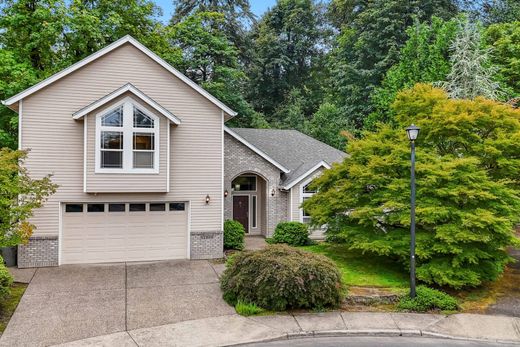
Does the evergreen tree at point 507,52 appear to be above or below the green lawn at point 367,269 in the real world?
above

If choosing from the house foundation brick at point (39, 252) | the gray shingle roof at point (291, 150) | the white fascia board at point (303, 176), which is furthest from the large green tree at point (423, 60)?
the house foundation brick at point (39, 252)

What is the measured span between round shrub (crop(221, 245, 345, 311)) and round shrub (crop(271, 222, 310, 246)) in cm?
634

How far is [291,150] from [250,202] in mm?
3832

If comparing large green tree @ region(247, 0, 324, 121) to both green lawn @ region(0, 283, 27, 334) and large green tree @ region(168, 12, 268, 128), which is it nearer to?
large green tree @ region(168, 12, 268, 128)

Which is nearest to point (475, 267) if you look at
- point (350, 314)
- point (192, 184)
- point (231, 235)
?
point (350, 314)

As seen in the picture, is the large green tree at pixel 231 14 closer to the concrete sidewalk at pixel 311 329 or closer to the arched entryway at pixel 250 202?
the arched entryway at pixel 250 202

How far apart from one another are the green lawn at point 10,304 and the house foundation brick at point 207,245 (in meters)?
5.50

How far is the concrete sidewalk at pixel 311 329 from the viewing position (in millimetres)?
7680

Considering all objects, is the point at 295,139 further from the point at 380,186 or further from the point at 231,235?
the point at 380,186

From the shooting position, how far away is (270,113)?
39.2 meters

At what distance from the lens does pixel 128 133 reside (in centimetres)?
1279

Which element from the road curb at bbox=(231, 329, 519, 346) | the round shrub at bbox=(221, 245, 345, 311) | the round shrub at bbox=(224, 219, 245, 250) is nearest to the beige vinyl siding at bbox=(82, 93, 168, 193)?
the round shrub at bbox=(224, 219, 245, 250)

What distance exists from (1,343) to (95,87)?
8.84 metres

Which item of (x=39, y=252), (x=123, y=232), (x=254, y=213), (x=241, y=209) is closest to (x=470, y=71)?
(x=254, y=213)
